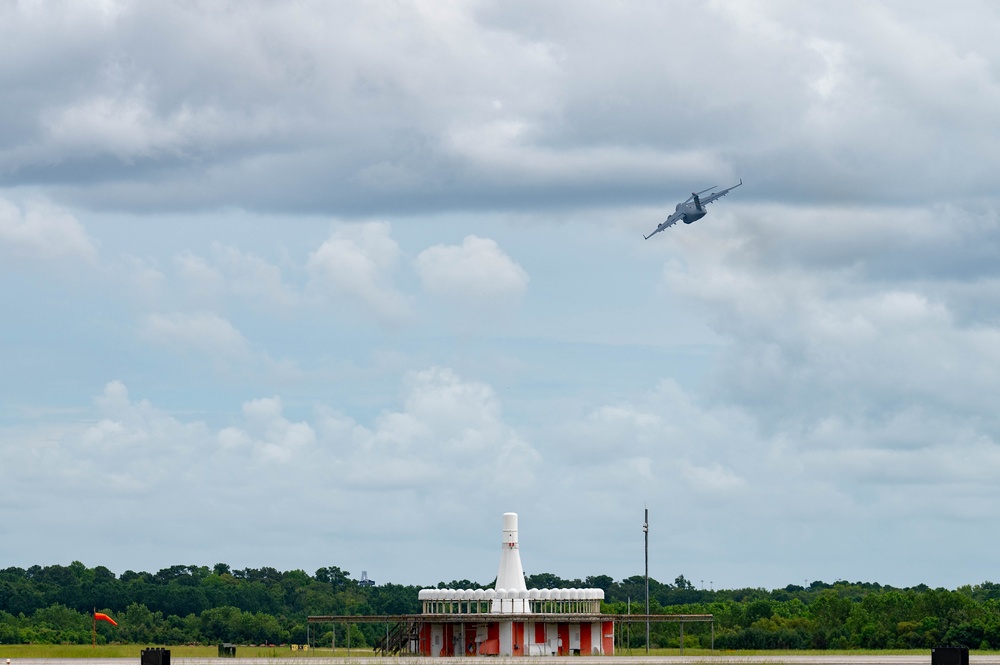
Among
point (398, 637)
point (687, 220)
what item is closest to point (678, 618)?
point (398, 637)

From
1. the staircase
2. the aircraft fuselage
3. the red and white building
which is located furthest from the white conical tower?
the aircraft fuselage

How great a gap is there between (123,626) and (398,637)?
5422cm

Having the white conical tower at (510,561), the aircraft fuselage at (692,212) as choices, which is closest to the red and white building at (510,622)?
the white conical tower at (510,561)

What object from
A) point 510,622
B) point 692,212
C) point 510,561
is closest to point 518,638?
point 510,622

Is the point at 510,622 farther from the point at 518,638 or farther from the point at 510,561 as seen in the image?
the point at 510,561

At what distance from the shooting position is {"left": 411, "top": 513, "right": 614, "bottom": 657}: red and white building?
115375 millimetres

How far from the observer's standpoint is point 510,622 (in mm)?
115250

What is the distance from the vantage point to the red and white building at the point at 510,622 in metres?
115

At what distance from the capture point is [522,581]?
12175cm

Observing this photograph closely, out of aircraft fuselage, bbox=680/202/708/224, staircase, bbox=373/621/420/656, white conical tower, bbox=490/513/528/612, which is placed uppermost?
aircraft fuselage, bbox=680/202/708/224

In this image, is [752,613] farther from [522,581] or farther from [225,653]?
[225,653]

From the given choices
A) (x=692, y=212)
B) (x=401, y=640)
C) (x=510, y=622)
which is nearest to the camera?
(x=510, y=622)

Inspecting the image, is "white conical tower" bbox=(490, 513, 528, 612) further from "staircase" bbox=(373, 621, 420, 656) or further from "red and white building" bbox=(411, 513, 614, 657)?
"staircase" bbox=(373, 621, 420, 656)

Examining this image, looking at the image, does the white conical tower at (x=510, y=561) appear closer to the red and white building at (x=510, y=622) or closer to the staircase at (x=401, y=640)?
the red and white building at (x=510, y=622)
